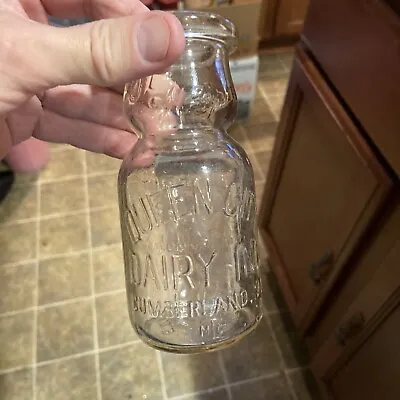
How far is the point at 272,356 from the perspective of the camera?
1.11m

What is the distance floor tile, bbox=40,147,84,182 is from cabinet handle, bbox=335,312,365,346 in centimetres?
94

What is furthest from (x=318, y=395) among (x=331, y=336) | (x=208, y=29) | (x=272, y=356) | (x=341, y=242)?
(x=208, y=29)

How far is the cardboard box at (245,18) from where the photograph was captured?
4.36 ft

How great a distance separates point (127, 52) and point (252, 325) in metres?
0.33

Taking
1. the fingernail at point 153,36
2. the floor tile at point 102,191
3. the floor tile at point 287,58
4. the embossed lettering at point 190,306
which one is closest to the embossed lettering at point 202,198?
the embossed lettering at point 190,306

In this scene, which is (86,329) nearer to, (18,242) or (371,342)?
(18,242)

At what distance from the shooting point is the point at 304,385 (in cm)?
108

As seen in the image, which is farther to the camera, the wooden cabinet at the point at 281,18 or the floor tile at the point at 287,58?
the floor tile at the point at 287,58

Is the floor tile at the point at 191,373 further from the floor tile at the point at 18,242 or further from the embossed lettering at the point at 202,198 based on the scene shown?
the embossed lettering at the point at 202,198

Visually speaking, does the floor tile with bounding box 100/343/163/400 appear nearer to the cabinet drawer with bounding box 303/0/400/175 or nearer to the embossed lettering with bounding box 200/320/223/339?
the embossed lettering with bounding box 200/320/223/339

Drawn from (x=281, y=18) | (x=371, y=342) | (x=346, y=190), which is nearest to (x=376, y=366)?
(x=371, y=342)

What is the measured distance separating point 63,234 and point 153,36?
1.01m

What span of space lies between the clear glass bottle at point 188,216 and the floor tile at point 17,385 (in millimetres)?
633

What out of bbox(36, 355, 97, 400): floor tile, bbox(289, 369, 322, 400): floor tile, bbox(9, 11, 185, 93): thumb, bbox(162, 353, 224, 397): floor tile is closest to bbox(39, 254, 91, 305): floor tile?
bbox(36, 355, 97, 400): floor tile
